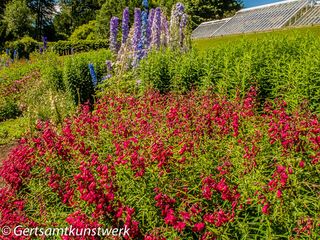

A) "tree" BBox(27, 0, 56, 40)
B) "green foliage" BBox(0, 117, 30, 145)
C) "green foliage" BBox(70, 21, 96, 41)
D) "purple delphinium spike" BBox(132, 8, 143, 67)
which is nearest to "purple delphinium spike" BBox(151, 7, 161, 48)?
"purple delphinium spike" BBox(132, 8, 143, 67)

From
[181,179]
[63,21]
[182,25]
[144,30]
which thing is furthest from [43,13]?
[181,179]

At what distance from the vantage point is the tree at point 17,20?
4462cm

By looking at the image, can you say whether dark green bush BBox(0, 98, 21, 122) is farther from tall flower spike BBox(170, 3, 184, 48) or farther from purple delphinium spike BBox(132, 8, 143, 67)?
tall flower spike BBox(170, 3, 184, 48)

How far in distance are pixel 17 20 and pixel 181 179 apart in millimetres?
47310

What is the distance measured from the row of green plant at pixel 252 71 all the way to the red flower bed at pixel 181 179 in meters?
1.46

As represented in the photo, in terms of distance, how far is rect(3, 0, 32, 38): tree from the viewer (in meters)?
44.6

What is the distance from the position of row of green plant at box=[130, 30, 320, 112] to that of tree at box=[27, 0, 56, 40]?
166 feet

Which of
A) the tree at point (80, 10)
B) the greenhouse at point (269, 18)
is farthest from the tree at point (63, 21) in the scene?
the greenhouse at point (269, 18)

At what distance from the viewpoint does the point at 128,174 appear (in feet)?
10.3

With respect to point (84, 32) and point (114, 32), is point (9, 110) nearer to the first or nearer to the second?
point (114, 32)

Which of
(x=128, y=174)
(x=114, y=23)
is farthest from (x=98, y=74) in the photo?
A: (x=128, y=174)

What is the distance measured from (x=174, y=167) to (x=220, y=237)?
803 mm

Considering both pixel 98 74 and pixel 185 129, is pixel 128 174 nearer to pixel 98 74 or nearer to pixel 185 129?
pixel 185 129

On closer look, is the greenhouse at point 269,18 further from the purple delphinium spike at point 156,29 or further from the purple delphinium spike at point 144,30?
the purple delphinium spike at point 144,30
